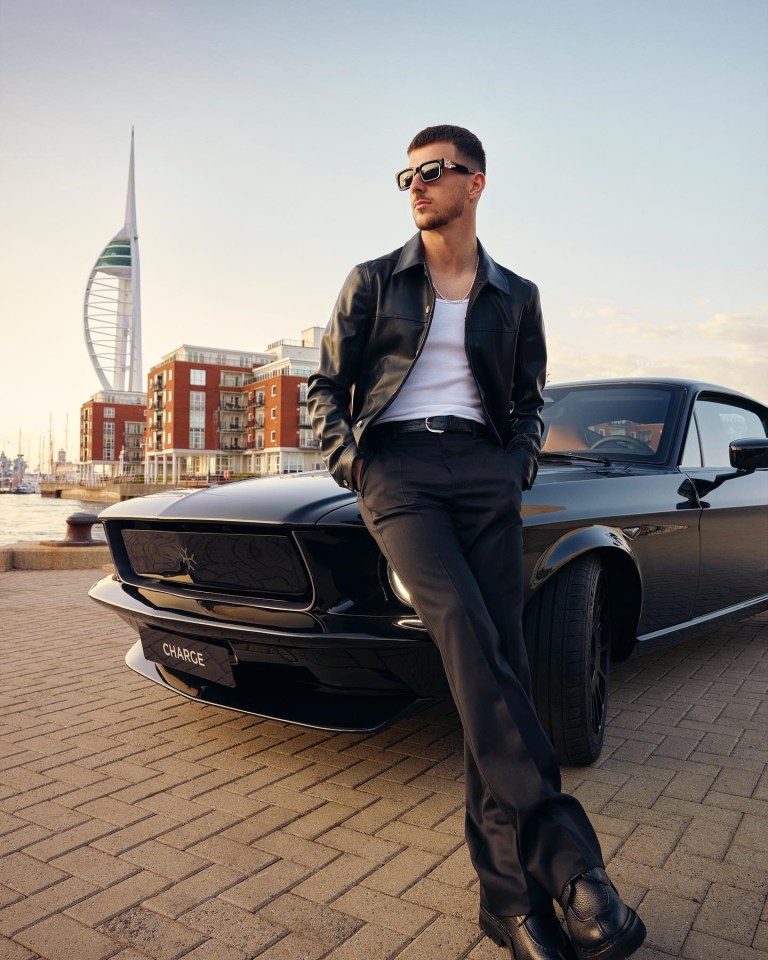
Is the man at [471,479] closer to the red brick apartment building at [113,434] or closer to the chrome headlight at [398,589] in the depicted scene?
the chrome headlight at [398,589]

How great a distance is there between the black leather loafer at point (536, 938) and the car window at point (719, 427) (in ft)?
9.33

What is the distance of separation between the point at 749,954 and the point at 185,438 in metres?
83.4

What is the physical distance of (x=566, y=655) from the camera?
8.79ft

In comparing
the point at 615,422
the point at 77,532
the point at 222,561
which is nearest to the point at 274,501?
the point at 222,561

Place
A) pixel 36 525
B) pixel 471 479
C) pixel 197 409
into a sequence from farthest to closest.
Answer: pixel 197 409, pixel 36 525, pixel 471 479

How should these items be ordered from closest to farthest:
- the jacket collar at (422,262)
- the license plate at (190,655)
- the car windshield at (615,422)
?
the jacket collar at (422,262) < the license plate at (190,655) < the car windshield at (615,422)

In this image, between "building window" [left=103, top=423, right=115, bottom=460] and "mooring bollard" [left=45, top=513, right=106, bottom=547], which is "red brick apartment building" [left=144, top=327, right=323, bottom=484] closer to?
"building window" [left=103, top=423, right=115, bottom=460]

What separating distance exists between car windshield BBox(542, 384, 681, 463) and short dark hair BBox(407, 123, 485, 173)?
187 centimetres

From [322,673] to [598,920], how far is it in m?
1.17

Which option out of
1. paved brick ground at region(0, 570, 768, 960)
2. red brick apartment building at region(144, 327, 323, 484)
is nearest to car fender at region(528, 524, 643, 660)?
paved brick ground at region(0, 570, 768, 960)

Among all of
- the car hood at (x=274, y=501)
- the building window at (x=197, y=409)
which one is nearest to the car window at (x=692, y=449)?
the car hood at (x=274, y=501)

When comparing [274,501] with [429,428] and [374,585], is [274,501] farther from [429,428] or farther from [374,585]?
[429,428]

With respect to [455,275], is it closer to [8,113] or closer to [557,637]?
[557,637]

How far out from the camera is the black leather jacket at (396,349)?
2127 millimetres
